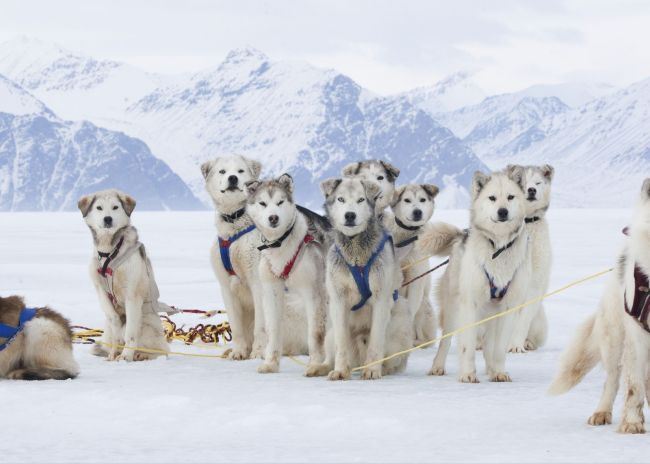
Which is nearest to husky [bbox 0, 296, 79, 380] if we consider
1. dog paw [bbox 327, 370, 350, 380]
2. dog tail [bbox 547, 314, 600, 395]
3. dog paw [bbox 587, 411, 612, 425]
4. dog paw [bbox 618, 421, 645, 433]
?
dog paw [bbox 327, 370, 350, 380]

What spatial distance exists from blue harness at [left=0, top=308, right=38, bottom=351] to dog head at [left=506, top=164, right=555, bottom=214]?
14.5ft

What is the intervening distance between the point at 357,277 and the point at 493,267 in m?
0.99

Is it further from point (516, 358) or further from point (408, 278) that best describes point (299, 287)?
point (516, 358)

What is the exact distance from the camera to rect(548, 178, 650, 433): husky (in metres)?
4.79

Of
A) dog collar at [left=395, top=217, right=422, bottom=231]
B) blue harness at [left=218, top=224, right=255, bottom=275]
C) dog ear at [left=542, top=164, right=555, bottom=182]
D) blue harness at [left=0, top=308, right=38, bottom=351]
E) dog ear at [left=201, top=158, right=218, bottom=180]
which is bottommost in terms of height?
blue harness at [left=0, top=308, right=38, bottom=351]

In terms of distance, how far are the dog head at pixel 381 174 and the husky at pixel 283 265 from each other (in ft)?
3.35

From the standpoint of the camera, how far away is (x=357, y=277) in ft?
22.7

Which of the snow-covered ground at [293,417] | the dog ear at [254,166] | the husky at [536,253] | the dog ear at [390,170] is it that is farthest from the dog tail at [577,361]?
the dog ear at [254,166]

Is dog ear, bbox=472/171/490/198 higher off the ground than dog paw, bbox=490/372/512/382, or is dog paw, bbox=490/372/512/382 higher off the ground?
dog ear, bbox=472/171/490/198

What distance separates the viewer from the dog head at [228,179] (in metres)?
8.16

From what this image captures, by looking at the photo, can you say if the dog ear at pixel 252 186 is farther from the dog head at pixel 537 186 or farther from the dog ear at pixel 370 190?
the dog head at pixel 537 186

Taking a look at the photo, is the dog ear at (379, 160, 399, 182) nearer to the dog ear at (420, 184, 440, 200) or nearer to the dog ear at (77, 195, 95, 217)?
the dog ear at (420, 184, 440, 200)

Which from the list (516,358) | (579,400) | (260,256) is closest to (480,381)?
(579,400)

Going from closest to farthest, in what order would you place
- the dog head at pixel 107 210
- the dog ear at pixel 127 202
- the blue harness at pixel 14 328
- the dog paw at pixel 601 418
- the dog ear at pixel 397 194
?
1. the dog paw at pixel 601 418
2. the blue harness at pixel 14 328
3. the dog head at pixel 107 210
4. the dog ear at pixel 127 202
5. the dog ear at pixel 397 194
